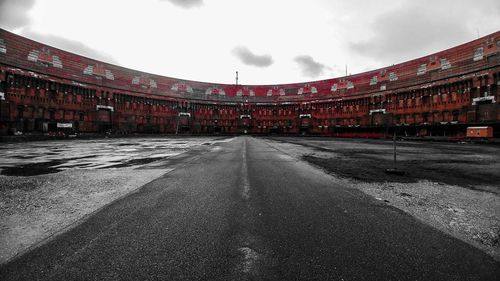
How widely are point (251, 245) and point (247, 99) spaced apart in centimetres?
5652

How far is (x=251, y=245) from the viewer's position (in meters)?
Result: 1.90

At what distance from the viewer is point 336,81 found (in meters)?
48.1

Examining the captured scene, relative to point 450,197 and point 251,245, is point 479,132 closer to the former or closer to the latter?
point 450,197

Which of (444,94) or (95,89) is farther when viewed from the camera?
(95,89)

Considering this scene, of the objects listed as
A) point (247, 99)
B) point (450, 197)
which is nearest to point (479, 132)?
point (450, 197)

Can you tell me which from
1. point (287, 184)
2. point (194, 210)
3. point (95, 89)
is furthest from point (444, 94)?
point (95, 89)

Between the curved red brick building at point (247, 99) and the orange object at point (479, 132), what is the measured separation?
60cm

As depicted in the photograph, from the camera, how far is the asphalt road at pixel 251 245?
1.54 meters

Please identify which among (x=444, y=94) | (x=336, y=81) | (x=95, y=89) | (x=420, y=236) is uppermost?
(x=336, y=81)

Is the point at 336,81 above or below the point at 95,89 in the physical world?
above

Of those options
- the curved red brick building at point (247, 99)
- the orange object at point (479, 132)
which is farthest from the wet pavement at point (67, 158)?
the orange object at point (479, 132)

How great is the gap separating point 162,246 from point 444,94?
40.2 meters

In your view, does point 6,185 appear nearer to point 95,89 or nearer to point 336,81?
point 95,89

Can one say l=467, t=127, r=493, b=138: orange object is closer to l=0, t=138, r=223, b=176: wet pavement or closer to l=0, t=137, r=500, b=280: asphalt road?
l=0, t=137, r=500, b=280: asphalt road
